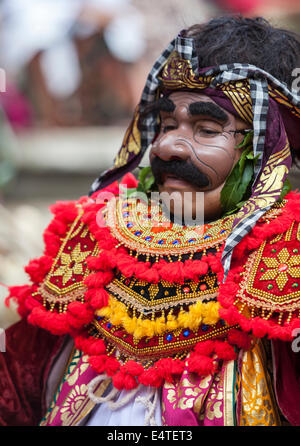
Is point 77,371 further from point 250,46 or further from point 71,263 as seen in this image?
point 250,46

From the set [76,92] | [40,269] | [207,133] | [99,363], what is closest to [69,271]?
[40,269]

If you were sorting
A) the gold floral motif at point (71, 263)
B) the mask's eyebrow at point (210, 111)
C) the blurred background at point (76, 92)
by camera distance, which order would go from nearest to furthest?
1. the mask's eyebrow at point (210, 111)
2. the gold floral motif at point (71, 263)
3. the blurred background at point (76, 92)

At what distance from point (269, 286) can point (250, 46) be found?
0.80m

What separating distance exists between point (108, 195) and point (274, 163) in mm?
620

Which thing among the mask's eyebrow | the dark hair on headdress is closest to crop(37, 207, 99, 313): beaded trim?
the mask's eyebrow

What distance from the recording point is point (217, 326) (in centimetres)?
166

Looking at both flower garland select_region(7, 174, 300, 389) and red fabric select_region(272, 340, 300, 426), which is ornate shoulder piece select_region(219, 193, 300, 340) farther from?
red fabric select_region(272, 340, 300, 426)

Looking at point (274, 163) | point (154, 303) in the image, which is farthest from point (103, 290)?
point (274, 163)

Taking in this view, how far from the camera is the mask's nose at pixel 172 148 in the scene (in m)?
1.78

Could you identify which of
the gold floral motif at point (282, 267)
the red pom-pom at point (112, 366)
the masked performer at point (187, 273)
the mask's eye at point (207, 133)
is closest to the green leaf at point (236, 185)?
the masked performer at point (187, 273)

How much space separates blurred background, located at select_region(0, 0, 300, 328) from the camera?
696cm

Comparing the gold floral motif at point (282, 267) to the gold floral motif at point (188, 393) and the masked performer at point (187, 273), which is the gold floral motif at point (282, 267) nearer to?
the masked performer at point (187, 273)

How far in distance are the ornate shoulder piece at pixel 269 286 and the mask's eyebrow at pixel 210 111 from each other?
0.36m

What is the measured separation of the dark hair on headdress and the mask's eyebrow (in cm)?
16
